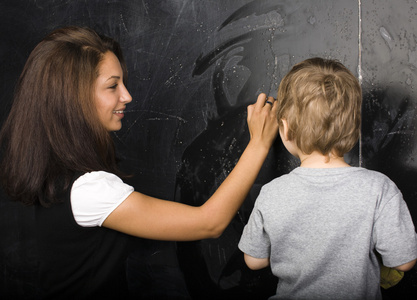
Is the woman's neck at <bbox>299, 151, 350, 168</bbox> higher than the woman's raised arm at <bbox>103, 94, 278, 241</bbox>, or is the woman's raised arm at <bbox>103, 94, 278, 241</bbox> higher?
the woman's neck at <bbox>299, 151, 350, 168</bbox>

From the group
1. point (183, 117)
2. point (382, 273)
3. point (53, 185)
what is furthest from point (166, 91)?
point (382, 273)

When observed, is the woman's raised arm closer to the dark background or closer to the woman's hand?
the woman's hand

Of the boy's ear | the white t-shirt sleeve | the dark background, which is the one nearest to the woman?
the white t-shirt sleeve

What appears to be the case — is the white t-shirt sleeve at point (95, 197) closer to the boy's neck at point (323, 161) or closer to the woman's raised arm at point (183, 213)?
the woman's raised arm at point (183, 213)

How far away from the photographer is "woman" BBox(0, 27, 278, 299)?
1.16 m

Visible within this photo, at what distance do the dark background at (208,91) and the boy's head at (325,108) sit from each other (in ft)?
1.25

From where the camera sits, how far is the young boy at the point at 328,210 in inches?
40.2

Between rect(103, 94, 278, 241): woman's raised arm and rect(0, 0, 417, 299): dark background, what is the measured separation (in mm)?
373

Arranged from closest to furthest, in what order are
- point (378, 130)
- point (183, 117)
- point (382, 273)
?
point (382, 273) < point (378, 130) < point (183, 117)

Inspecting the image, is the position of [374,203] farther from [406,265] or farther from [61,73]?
[61,73]

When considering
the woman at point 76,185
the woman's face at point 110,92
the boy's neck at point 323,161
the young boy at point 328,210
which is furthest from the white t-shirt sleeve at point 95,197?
the boy's neck at point 323,161

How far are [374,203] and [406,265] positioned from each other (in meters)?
0.17

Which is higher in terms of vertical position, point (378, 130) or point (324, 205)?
point (378, 130)

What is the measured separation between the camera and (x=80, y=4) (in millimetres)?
1894
